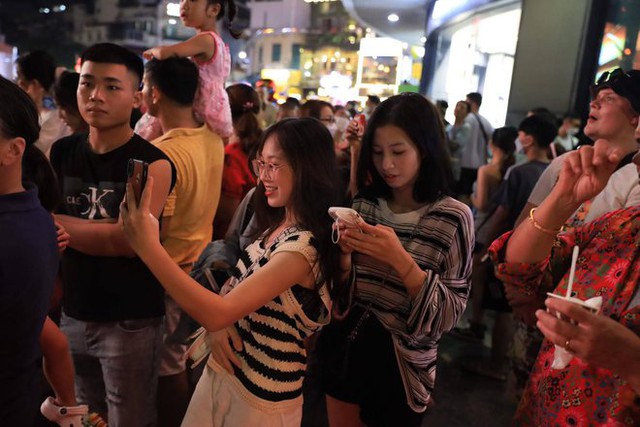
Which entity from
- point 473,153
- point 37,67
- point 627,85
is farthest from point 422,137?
point 473,153

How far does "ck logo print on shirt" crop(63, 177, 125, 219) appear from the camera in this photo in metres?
1.83

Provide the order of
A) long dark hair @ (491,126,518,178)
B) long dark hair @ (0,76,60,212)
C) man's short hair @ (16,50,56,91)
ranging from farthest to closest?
long dark hair @ (491,126,518,178), man's short hair @ (16,50,56,91), long dark hair @ (0,76,60,212)

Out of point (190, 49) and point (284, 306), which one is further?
point (190, 49)

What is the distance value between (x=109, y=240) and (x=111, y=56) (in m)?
0.73

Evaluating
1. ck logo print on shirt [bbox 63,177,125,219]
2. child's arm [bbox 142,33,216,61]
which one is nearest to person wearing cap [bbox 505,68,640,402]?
ck logo print on shirt [bbox 63,177,125,219]

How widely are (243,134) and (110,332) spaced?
196cm

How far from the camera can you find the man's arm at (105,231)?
69.9 inches

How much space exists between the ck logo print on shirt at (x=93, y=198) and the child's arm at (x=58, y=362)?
1.53 feet

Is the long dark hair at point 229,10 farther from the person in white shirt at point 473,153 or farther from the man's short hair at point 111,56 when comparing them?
the person in white shirt at point 473,153

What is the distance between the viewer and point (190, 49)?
2.52 metres

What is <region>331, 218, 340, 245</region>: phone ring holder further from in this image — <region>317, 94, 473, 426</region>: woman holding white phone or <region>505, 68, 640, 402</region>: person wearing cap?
<region>505, 68, 640, 402</region>: person wearing cap

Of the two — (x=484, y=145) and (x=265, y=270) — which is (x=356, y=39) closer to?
(x=484, y=145)

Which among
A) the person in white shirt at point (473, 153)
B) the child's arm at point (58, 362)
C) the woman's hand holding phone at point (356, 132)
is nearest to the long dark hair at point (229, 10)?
the woman's hand holding phone at point (356, 132)

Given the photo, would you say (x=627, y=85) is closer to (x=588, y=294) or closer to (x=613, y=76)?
(x=613, y=76)
